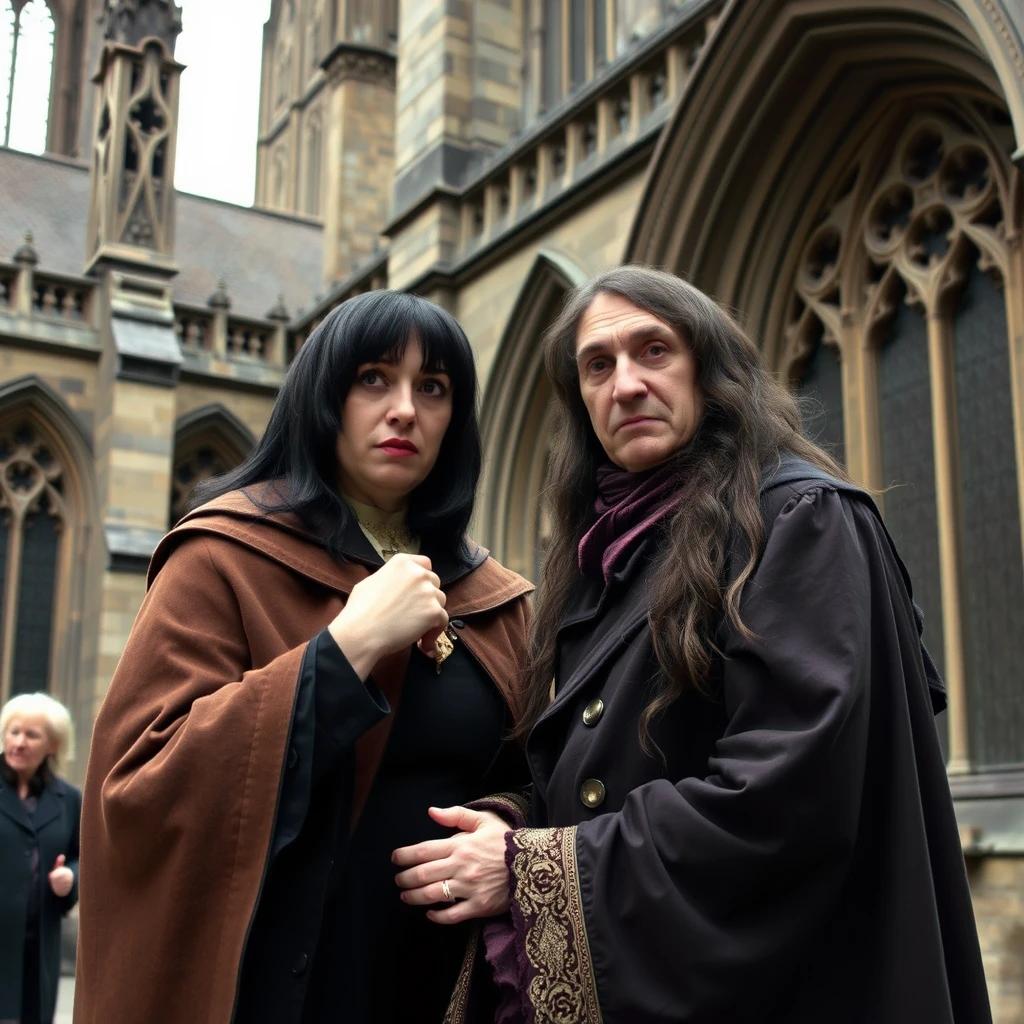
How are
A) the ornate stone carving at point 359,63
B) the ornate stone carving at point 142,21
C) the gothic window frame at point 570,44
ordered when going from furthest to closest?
the ornate stone carving at point 359,63, the ornate stone carving at point 142,21, the gothic window frame at point 570,44

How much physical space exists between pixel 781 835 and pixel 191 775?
0.65m

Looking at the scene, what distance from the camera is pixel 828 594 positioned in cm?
133

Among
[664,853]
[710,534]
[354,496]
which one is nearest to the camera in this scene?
[664,853]

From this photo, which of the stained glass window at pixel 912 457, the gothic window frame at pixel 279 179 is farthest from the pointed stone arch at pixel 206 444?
the gothic window frame at pixel 279 179

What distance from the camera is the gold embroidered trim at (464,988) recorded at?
156 centimetres

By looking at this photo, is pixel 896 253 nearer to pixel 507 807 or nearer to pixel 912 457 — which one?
pixel 912 457

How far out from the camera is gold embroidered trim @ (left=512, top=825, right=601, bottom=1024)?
133 cm

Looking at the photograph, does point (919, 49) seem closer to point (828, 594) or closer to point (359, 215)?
point (828, 594)

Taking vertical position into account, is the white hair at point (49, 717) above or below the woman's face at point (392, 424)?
below

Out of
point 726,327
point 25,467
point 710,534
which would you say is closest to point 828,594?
point 710,534

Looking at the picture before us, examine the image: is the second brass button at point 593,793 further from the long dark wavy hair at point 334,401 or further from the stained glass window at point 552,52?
the stained glass window at point 552,52

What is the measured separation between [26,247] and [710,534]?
13430mm

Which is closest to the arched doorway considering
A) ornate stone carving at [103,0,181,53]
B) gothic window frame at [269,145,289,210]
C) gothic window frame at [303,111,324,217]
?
ornate stone carving at [103,0,181,53]

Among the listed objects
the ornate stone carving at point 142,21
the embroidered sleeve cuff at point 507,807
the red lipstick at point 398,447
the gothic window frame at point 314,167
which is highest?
the gothic window frame at point 314,167
